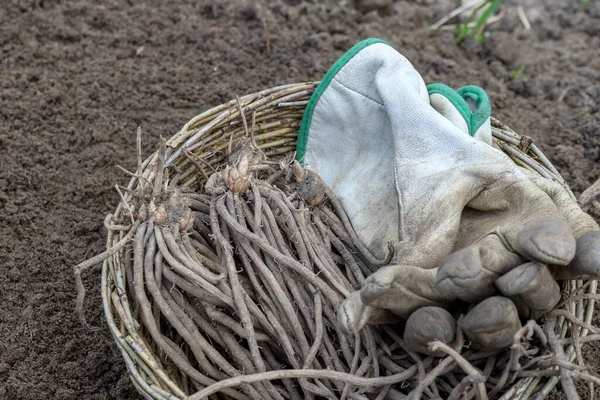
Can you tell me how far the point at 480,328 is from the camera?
43.6 inches

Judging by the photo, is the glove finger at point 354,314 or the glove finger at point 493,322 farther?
the glove finger at point 354,314

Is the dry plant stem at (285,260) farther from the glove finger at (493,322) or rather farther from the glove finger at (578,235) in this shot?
the glove finger at (578,235)

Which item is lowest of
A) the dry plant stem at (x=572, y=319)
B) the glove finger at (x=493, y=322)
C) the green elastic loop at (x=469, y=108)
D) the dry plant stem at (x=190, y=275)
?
the dry plant stem at (x=190, y=275)

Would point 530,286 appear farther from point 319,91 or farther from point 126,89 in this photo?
point 126,89

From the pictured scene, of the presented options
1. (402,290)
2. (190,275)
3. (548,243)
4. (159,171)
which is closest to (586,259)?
(548,243)

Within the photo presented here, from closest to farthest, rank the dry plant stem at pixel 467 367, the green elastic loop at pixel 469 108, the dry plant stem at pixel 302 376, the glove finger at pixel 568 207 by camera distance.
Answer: the dry plant stem at pixel 467 367 < the dry plant stem at pixel 302 376 < the glove finger at pixel 568 207 < the green elastic loop at pixel 469 108

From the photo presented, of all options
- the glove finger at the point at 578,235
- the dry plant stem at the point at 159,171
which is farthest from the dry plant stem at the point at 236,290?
the glove finger at the point at 578,235

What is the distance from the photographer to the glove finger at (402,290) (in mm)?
1141

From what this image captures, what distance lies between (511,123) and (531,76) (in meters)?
0.35

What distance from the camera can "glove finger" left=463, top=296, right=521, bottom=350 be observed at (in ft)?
3.58

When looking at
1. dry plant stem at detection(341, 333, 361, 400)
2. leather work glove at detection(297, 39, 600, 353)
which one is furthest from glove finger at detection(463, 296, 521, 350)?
dry plant stem at detection(341, 333, 361, 400)

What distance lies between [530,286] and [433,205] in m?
0.34

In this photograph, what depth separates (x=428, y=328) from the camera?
1.14 meters

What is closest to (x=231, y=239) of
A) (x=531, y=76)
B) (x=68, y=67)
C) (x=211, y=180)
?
(x=211, y=180)
